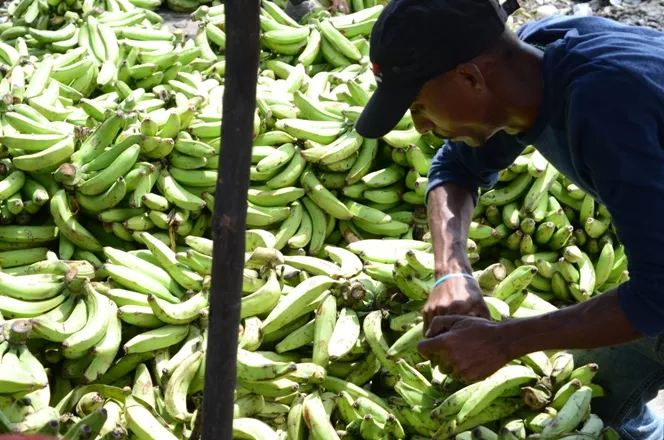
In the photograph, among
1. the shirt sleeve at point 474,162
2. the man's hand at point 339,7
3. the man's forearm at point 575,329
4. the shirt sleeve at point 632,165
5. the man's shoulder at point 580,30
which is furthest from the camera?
the man's hand at point 339,7

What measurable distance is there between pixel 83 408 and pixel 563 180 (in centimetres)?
245

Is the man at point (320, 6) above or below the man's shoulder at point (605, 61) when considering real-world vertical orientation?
below

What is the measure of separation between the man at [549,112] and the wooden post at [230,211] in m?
0.86

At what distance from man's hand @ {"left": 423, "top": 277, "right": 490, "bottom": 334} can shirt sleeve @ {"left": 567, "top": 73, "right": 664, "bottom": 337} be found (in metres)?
0.58

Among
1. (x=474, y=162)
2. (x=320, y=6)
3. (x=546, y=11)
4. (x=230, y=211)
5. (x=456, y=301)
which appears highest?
(x=230, y=211)

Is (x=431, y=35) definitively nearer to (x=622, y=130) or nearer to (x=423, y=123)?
(x=423, y=123)

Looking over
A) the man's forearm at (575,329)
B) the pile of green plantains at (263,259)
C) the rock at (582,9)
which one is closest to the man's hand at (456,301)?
the man's forearm at (575,329)

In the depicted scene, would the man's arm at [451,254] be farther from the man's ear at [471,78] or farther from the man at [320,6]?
the man at [320,6]

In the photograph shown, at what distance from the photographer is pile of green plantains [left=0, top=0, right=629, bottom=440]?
9.42 ft

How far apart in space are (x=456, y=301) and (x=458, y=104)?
69cm

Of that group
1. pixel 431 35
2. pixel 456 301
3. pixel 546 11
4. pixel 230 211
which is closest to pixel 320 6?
pixel 546 11

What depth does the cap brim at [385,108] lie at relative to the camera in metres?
2.18

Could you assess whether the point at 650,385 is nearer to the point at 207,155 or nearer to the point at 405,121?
the point at 405,121

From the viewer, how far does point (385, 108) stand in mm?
2244
